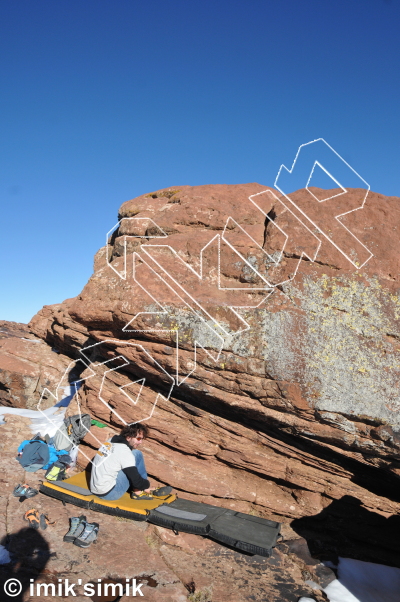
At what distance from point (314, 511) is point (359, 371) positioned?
4276 millimetres

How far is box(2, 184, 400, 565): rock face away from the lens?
8.16 m

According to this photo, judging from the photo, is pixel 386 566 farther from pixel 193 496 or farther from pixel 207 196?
pixel 207 196

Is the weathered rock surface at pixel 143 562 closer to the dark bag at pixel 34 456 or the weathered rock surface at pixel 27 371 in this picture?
the dark bag at pixel 34 456

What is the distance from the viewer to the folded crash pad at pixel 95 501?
775 cm

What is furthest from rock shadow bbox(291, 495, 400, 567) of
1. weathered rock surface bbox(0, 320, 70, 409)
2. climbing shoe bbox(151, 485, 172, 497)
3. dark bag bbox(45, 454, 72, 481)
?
weathered rock surface bbox(0, 320, 70, 409)

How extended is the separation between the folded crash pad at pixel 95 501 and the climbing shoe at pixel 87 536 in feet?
1.98

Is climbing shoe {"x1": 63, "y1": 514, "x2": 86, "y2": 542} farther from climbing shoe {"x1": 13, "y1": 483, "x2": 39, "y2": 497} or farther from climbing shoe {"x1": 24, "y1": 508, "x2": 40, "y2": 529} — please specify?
climbing shoe {"x1": 13, "y1": 483, "x2": 39, "y2": 497}

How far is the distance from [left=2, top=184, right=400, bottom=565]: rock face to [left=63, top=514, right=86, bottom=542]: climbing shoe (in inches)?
109

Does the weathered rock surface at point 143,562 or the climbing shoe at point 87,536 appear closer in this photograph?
the weathered rock surface at point 143,562

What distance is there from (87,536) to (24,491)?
200 centimetres

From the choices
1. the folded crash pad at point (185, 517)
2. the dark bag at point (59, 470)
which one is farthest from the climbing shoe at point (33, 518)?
the dark bag at point (59, 470)

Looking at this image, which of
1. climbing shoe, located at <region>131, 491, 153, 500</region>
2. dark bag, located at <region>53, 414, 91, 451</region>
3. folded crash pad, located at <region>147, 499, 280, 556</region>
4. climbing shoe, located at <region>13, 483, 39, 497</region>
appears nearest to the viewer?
folded crash pad, located at <region>147, 499, 280, 556</region>

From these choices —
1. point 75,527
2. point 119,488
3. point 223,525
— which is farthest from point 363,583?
point 75,527

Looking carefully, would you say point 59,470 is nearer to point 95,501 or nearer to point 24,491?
point 24,491
